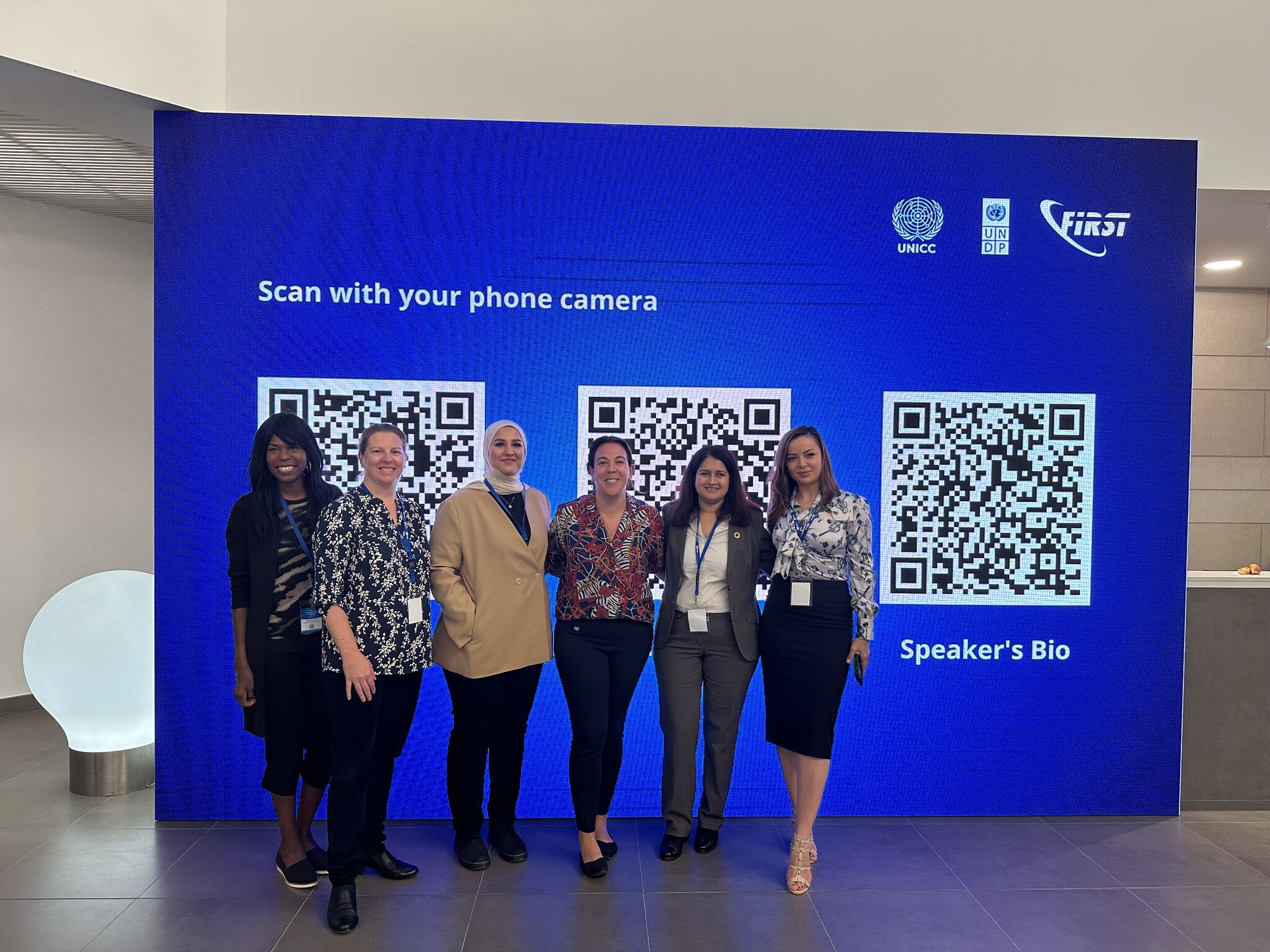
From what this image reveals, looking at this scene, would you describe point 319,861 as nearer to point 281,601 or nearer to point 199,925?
point 199,925

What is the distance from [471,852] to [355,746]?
30.5 inches

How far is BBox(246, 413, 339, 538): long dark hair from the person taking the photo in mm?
3039

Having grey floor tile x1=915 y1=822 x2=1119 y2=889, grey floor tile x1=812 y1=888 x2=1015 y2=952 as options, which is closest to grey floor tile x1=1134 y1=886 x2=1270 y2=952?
grey floor tile x1=915 y1=822 x2=1119 y2=889

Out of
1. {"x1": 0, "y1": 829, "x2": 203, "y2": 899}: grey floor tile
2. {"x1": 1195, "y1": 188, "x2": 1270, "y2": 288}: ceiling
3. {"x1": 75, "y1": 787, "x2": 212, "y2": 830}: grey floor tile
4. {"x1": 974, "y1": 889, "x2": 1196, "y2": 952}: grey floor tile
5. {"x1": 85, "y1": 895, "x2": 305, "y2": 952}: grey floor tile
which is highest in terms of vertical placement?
{"x1": 1195, "y1": 188, "x2": 1270, "y2": 288}: ceiling

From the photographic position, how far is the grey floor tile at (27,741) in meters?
4.59

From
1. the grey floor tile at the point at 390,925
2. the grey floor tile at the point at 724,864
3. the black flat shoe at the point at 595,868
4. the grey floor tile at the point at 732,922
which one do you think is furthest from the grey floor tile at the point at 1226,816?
the grey floor tile at the point at 390,925

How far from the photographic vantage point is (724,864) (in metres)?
3.42

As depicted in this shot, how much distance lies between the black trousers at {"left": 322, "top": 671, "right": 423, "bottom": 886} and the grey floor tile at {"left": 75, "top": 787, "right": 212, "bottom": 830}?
1159 mm

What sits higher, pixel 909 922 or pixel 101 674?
pixel 101 674

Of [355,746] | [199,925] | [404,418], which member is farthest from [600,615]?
[199,925]

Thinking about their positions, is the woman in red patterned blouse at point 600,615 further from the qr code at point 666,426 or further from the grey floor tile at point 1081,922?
the grey floor tile at point 1081,922

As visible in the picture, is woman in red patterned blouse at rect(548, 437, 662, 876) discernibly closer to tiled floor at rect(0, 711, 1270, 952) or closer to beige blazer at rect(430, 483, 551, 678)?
beige blazer at rect(430, 483, 551, 678)

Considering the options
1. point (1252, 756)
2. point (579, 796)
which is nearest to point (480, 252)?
point (579, 796)

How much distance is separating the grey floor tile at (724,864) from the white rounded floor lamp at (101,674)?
88.6 inches
